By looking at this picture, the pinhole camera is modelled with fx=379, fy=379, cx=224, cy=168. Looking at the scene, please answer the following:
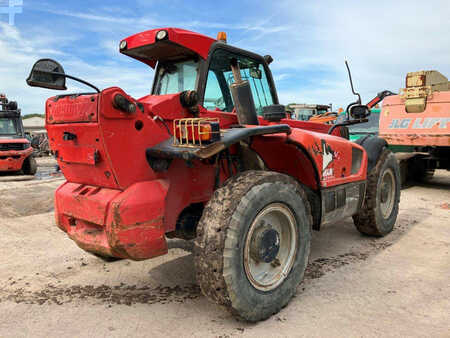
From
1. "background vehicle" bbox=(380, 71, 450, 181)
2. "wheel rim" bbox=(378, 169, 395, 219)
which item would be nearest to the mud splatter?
"wheel rim" bbox=(378, 169, 395, 219)

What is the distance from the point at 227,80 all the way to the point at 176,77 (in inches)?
19.5

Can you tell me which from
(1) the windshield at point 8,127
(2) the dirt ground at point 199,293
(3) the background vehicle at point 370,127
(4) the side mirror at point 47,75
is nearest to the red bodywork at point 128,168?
(4) the side mirror at point 47,75

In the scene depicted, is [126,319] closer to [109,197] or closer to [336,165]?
[109,197]

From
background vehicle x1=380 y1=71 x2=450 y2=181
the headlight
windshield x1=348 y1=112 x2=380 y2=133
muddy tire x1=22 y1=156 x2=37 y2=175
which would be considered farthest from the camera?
muddy tire x1=22 y1=156 x2=37 y2=175

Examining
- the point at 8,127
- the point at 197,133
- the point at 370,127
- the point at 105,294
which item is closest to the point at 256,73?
the point at 197,133

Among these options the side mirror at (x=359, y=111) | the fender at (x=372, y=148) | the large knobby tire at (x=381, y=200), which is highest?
the side mirror at (x=359, y=111)

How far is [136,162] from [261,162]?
3.87ft

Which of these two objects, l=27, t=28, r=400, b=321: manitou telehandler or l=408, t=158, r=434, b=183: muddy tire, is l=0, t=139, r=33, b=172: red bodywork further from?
l=408, t=158, r=434, b=183: muddy tire

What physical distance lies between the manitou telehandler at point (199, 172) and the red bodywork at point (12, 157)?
11553 millimetres

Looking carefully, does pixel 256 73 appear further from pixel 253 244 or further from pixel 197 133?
pixel 253 244

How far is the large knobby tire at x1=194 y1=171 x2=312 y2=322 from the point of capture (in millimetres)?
2590

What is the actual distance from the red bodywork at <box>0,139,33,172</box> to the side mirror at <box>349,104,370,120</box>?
12403 millimetres

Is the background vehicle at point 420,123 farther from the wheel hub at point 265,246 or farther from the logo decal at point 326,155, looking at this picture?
the wheel hub at point 265,246

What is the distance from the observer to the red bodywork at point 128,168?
8.77 feet
